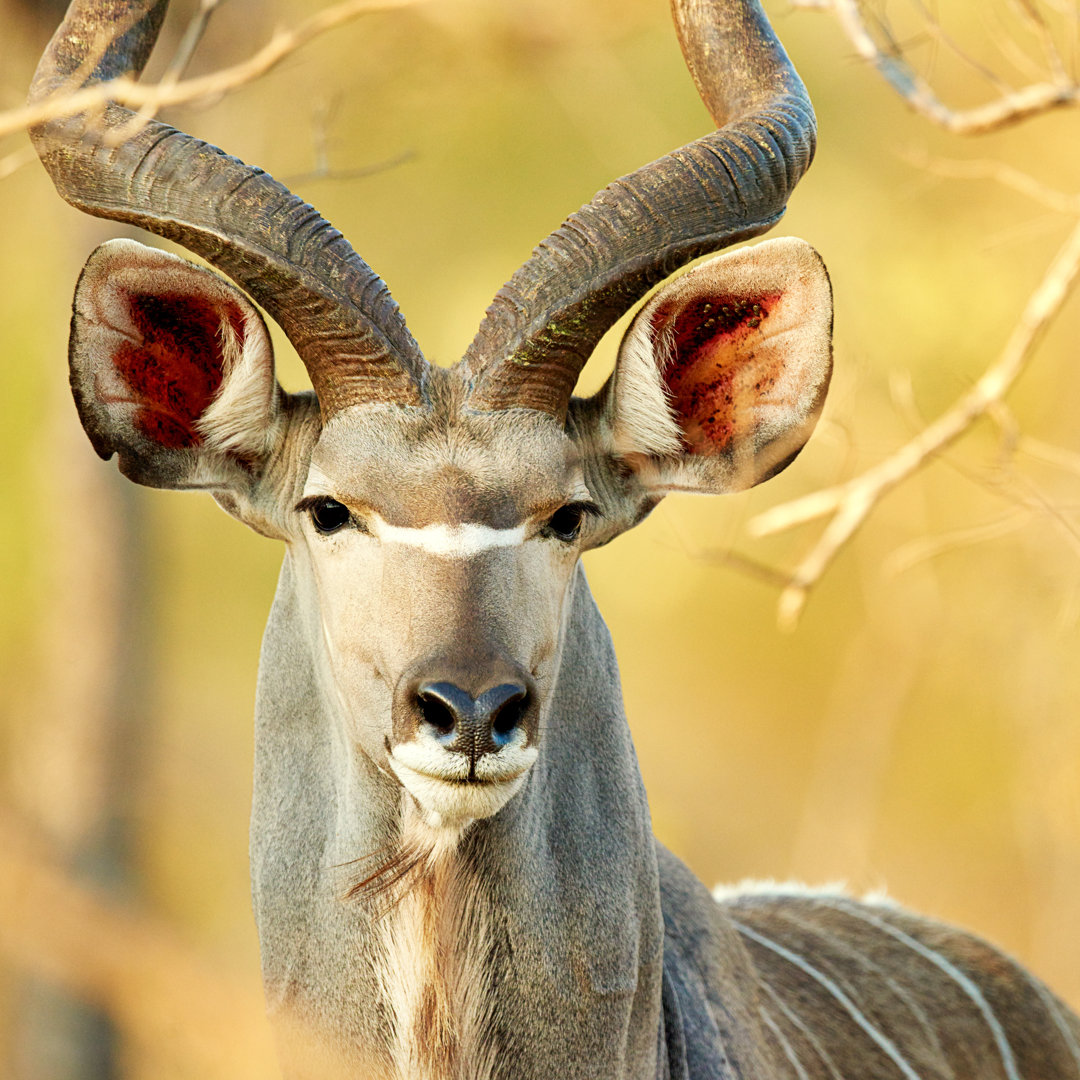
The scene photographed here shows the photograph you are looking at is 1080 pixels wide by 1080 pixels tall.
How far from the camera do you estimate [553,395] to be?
10.9 ft

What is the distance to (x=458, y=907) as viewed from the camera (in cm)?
320

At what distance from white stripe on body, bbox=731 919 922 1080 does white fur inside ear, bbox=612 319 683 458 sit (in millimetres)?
1651

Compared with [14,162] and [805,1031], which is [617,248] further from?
[805,1031]

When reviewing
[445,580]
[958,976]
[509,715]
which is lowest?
[958,976]

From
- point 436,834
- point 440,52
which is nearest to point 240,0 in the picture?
point 440,52

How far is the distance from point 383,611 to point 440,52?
801 centimetres

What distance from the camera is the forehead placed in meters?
3.09

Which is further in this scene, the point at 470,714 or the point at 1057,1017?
the point at 1057,1017

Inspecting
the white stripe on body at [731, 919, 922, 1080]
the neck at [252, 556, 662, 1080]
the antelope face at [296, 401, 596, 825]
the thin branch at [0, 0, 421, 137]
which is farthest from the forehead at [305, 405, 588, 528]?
the white stripe on body at [731, 919, 922, 1080]

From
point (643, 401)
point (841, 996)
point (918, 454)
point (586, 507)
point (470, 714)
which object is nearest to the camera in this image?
point (470, 714)

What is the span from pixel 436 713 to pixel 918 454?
105 inches

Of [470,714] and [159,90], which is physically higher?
[159,90]

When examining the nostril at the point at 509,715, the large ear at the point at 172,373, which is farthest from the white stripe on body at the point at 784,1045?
the large ear at the point at 172,373

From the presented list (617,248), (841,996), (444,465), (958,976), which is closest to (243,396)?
(444,465)
